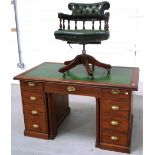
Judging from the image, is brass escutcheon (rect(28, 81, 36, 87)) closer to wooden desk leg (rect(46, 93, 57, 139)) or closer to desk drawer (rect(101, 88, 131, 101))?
wooden desk leg (rect(46, 93, 57, 139))

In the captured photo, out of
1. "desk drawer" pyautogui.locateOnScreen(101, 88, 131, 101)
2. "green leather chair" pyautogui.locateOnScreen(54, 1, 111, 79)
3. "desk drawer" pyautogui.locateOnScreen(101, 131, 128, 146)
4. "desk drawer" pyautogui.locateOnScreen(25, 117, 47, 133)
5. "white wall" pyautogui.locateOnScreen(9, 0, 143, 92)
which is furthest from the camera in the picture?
"white wall" pyautogui.locateOnScreen(9, 0, 143, 92)

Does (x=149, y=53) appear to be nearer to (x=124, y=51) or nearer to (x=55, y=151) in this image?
(x=55, y=151)

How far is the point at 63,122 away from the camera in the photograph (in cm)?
243

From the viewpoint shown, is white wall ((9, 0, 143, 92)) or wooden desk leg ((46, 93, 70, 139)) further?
white wall ((9, 0, 143, 92))

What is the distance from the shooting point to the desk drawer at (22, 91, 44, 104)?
2029 mm

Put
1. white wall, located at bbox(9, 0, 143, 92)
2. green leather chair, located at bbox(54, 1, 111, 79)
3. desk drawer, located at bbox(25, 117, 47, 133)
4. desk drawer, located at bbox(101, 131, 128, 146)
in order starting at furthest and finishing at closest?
white wall, located at bbox(9, 0, 143, 92) < desk drawer, located at bbox(25, 117, 47, 133) < green leather chair, located at bbox(54, 1, 111, 79) < desk drawer, located at bbox(101, 131, 128, 146)

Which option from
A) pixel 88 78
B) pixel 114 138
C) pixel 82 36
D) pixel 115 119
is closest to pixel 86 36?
pixel 82 36

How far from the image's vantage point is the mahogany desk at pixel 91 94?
1.81 meters

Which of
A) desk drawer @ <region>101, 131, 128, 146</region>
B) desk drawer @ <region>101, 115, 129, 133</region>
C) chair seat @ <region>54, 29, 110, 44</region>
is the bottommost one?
desk drawer @ <region>101, 131, 128, 146</region>

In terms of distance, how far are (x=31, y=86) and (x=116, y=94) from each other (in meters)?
0.79

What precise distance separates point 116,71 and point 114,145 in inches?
28.0

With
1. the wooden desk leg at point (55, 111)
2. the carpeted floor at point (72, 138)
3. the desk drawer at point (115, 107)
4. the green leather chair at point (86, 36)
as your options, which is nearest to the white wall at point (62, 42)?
the green leather chair at point (86, 36)

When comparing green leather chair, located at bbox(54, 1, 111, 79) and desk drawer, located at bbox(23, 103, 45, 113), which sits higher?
green leather chair, located at bbox(54, 1, 111, 79)

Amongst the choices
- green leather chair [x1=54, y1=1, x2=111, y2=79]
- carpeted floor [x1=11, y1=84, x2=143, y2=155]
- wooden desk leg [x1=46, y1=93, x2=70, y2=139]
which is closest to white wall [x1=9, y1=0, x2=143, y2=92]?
green leather chair [x1=54, y1=1, x2=111, y2=79]
